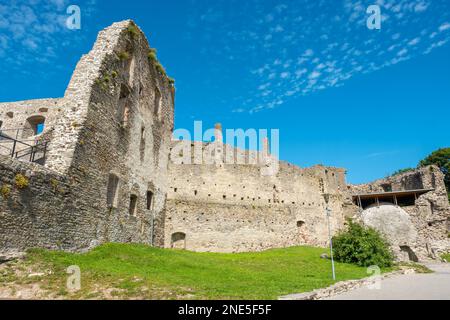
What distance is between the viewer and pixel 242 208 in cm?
2644

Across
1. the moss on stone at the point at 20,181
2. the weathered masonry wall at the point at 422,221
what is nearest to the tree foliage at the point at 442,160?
the weathered masonry wall at the point at 422,221

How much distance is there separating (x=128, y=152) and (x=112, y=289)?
965 centimetres

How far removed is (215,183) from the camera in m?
26.2

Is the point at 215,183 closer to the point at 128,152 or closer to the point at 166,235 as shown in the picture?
the point at 166,235

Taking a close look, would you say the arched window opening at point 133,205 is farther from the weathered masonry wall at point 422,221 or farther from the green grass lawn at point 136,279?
the weathered masonry wall at point 422,221

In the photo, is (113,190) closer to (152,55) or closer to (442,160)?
(152,55)

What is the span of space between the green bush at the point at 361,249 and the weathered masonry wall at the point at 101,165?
459 inches

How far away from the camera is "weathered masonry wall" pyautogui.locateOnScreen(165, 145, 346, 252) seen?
23922 mm

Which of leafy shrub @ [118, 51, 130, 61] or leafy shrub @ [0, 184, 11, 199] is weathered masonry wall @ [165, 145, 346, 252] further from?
leafy shrub @ [0, 184, 11, 199]

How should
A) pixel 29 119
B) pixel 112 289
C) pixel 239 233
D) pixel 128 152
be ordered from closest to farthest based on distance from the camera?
1. pixel 112 289
2. pixel 128 152
3. pixel 239 233
4. pixel 29 119

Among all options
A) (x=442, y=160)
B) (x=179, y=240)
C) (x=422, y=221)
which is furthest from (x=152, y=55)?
(x=442, y=160)

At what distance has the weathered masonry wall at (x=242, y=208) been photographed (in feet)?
78.5

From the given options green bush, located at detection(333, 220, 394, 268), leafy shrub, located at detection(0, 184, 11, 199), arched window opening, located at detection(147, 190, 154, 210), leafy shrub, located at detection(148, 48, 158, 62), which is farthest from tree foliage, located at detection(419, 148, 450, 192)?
leafy shrub, located at detection(0, 184, 11, 199)
